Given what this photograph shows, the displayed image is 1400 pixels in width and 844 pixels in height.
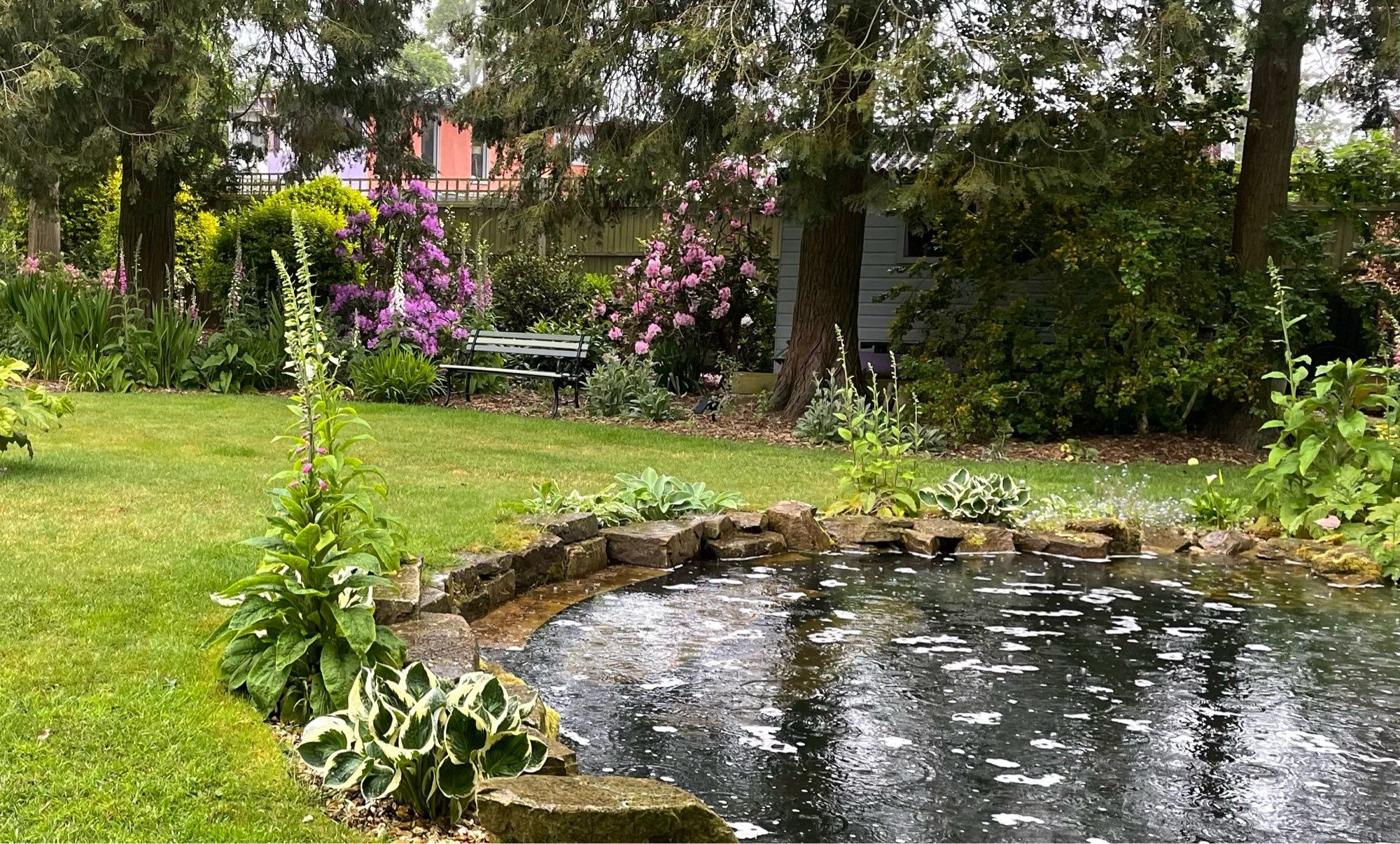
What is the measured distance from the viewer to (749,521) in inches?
260

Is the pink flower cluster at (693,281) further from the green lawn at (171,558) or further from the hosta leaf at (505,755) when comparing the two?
the hosta leaf at (505,755)

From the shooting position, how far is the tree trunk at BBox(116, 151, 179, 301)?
13031mm

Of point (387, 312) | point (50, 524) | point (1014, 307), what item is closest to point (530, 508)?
point (50, 524)

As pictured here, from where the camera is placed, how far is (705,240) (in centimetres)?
1383

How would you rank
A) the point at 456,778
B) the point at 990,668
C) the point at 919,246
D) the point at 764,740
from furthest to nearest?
the point at 919,246, the point at 990,668, the point at 764,740, the point at 456,778

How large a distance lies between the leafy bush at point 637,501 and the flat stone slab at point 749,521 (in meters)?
0.16

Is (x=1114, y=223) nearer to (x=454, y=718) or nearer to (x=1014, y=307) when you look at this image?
(x=1014, y=307)

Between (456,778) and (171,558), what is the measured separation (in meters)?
2.43

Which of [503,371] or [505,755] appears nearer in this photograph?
[505,755]

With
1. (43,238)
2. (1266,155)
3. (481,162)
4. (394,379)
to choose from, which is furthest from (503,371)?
(481,162)

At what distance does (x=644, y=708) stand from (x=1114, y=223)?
754cm

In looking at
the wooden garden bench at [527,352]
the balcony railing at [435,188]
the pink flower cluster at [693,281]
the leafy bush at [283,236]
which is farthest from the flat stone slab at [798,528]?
the leafy bush at [283,236]

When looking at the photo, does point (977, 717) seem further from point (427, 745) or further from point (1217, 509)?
point (1217, 509)

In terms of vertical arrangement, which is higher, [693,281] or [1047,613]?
[693,281]
